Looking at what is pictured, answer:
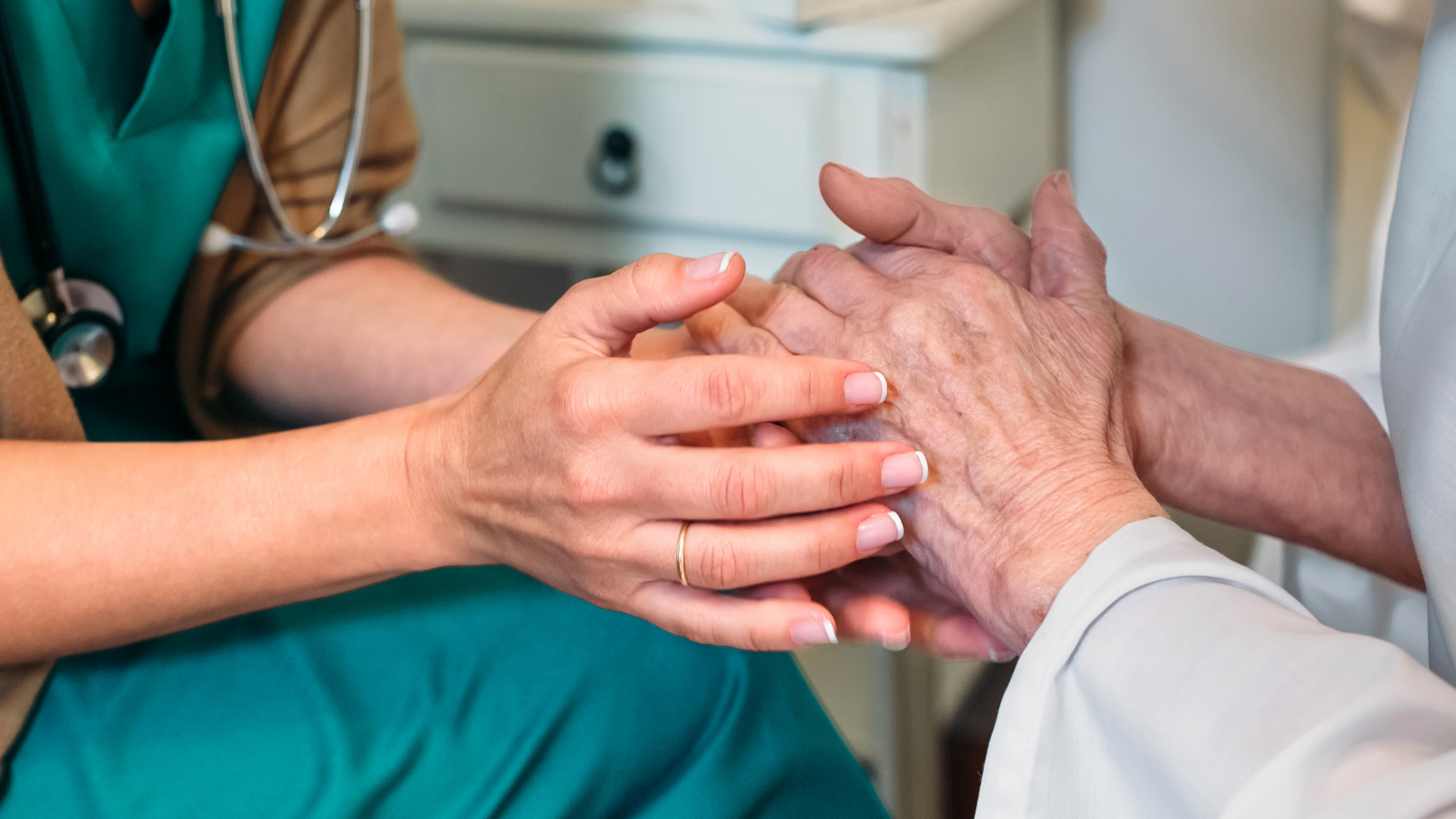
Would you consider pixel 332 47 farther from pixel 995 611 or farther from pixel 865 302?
pixel 995 611

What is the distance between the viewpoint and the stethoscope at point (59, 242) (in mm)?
520

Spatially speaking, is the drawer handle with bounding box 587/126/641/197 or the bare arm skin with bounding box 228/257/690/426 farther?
the drawer handle with bounding box 587/126/641/197

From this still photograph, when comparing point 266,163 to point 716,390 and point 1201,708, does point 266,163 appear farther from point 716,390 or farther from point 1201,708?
point 1201,708

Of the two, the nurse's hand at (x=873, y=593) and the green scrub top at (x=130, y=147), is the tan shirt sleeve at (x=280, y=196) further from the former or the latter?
the nurse's hand at (x=873, y=593)

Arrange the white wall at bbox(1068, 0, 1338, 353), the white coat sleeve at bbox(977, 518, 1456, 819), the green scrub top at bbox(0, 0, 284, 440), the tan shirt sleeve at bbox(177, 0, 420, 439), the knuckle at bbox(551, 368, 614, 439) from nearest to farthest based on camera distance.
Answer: the white coat sleeve at bbox(977, 518, 1456, 819), the knuckle at bbox(551, 368, 614, 439), the green scrub top at bbox(0, 0, 284, 440), the tan shirt sleeve at bbox(177, 0, 420, 439), the white wall at bbox(1068, 0, 1338, 353)

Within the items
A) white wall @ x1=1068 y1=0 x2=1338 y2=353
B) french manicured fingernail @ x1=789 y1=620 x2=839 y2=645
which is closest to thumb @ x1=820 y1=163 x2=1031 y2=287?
french manicured fingernail @ x1=789 y1=620 x2=839 y2=645

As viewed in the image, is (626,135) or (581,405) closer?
(581,405)

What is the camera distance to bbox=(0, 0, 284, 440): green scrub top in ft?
1.76

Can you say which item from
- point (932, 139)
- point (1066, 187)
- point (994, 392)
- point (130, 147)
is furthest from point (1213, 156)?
point (130, 147)

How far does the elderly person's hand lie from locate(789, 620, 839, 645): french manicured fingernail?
0.08 m

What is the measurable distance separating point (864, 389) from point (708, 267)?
9 cm

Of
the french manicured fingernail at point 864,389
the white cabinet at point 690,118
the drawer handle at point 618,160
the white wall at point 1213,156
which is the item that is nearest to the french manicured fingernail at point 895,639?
the french manicured fingernail at point 864,389

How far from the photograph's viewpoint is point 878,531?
48 centimetres

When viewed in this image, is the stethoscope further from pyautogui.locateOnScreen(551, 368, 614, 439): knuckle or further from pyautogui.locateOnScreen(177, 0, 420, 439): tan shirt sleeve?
pyautogui.locateOnScreen(551, 368, 614, 439): knuckle
